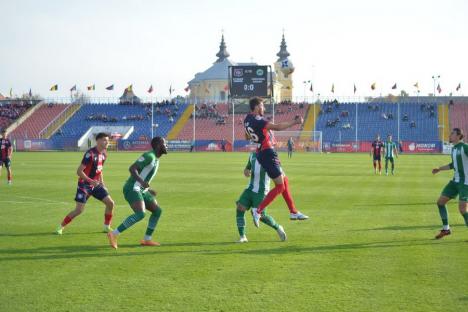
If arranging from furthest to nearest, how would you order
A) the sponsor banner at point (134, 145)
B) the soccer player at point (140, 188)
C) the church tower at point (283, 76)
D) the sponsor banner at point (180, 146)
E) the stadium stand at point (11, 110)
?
1. the church tower at point (283, 76)
2. the stadium stand at point (11, 110)
3. the sponsor banner at point (134, 145)
4. the sponsor banner at point (180, 146)
5. the soccer player at point (140, 188)

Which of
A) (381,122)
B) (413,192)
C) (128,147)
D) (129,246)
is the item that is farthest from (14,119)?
(129,246)

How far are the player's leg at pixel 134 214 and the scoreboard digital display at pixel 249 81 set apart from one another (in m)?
43.3

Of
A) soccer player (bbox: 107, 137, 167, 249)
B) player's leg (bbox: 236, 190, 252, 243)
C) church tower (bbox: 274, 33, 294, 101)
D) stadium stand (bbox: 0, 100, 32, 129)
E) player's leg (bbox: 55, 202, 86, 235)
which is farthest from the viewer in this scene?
church tower (bbox: 274, 33, 294, 101)

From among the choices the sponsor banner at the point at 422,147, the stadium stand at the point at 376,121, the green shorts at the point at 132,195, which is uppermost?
the stadium stand at the point at 376,121

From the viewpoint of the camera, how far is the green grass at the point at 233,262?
22.9 feet

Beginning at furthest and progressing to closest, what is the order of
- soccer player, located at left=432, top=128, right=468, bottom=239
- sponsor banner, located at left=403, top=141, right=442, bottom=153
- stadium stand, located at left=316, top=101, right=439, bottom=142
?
stadium stand, located at left=316, top=101, right=439, bottom=142, sponsor banner, located at left=403, top=141, right=442, bottom=153, soccer player, located at left=432, top=128, right=468, bottom=239

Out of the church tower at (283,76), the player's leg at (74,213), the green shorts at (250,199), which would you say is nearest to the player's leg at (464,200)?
the green shorts at (250,199)

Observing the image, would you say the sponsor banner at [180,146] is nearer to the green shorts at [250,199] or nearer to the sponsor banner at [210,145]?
the sponsor banner at [210,145]

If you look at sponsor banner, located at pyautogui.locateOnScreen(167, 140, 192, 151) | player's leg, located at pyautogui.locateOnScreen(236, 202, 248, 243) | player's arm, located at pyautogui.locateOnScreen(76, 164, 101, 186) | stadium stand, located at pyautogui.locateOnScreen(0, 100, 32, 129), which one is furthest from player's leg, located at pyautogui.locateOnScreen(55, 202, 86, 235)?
stadium stand, located at pyautogui.locateOnScreen(0, 100, 32, 129)

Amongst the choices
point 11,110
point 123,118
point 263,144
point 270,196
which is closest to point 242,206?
point 270,196

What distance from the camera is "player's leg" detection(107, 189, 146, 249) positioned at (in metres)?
10.4

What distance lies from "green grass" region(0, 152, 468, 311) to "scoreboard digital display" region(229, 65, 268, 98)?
37.0 metres

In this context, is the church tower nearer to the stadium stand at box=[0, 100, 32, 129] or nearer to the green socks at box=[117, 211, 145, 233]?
the stadium stand at box=[0, 100, 32, 129]

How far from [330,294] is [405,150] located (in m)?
67.9
